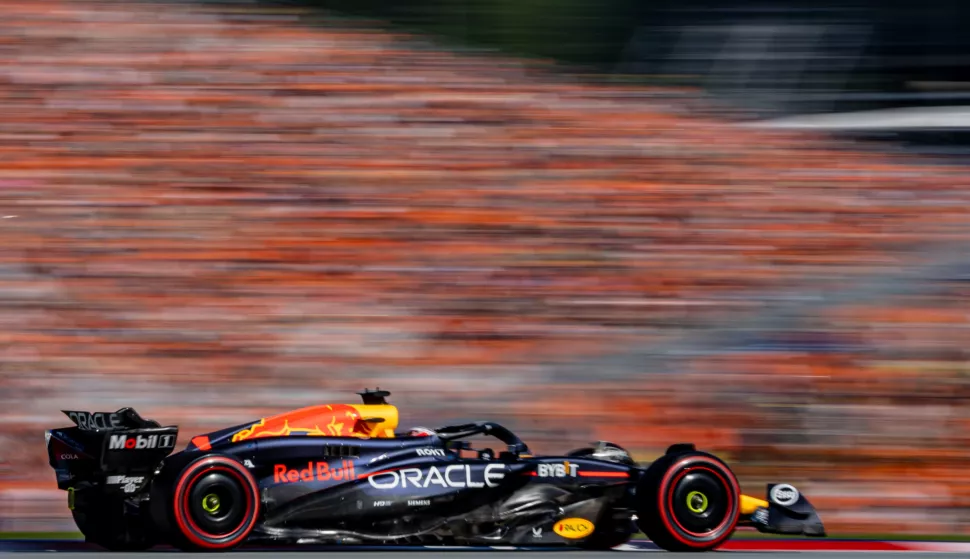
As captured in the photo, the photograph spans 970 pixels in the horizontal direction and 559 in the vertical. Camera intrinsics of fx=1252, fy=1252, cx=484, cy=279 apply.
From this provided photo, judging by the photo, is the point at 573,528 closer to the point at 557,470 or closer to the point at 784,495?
the point at 557,470

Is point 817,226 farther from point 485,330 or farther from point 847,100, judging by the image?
point 485,330

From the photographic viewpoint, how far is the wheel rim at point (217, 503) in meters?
5.68

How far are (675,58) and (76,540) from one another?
8.68 meters

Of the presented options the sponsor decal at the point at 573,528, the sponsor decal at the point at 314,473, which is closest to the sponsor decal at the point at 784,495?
the sponsor decal at the point at 573,528

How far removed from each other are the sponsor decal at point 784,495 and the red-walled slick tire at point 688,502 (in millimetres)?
269

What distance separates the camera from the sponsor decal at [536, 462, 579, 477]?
612cm

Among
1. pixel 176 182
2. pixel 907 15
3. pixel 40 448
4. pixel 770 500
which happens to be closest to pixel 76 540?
pixel 40 448

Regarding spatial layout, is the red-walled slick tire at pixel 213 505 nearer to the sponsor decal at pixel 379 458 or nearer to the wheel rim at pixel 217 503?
the wheel rim at pixel 217 503

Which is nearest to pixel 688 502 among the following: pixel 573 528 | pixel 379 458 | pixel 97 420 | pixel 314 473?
pixel 573 528

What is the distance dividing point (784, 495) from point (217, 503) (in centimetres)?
278

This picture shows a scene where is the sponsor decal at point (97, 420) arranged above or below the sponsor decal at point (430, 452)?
above

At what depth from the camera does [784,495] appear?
6.27 meters

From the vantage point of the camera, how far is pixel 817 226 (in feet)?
38.1

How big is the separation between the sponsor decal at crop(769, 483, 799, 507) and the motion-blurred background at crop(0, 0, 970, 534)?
8.19 ft
